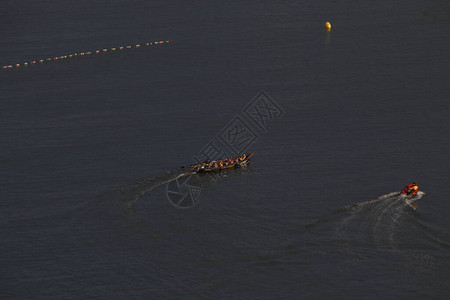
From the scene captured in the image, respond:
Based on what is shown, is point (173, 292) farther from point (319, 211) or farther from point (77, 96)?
point (77, 96)

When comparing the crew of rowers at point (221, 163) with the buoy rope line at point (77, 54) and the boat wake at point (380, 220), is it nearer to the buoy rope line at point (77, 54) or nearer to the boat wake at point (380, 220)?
the boat wake at point (380, 220)

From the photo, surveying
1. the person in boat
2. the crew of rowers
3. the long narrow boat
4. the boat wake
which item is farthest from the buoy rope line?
the person in boat

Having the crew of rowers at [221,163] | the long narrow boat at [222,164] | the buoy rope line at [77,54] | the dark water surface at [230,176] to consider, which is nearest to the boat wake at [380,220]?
the dark water surface at [230,176]

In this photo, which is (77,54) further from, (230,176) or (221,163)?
(230,176)

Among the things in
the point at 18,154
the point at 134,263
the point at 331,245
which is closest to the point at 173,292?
the point at 134,263

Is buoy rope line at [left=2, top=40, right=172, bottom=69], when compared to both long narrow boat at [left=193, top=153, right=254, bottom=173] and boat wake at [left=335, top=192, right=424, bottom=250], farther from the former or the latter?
boat wake at [left=335, top=192, right=424, bottom=250]

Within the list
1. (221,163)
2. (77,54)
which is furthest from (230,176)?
(77,54)
